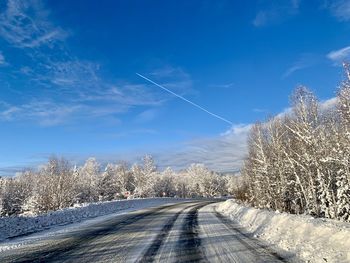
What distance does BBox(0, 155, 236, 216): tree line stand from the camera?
42.6m

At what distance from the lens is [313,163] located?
828 inches

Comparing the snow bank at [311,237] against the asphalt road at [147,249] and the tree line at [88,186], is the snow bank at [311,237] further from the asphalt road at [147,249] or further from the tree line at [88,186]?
the tree line at [88,186]

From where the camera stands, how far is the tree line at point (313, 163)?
18266mm

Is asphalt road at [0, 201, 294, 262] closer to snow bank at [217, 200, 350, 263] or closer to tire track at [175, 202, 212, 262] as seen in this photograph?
tire track at [175, 202, 212, 262]

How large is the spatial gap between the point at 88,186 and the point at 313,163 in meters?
62.2

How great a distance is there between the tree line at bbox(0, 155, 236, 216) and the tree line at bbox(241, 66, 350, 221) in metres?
25.0

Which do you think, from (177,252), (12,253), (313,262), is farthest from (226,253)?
(12,253)

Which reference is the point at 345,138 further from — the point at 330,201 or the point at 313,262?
the point at 313,262

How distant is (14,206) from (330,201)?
212 ft

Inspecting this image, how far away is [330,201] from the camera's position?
1950cm

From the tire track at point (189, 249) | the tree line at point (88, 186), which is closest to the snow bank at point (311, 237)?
the tire track at point (189, 249)

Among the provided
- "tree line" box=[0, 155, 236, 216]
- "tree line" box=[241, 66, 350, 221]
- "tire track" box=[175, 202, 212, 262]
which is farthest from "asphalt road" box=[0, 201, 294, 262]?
"tree line" box=[0, 155, 236, 216]

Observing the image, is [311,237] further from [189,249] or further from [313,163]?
[313,163]

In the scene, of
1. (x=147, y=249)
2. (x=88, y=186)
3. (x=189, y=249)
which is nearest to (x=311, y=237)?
(x=189, y=249)
